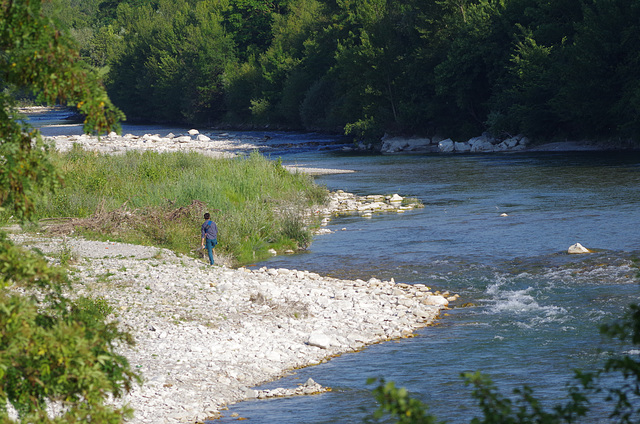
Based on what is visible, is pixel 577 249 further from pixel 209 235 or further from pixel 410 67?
pixel 410 67

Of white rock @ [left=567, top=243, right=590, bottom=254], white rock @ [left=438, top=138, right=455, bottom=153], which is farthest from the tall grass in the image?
white rock @ [left=438, top=138, right=455, bottom=153]

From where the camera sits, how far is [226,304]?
14.7 metres

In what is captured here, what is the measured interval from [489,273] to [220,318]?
7.15 meters

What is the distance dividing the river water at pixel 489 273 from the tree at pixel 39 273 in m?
5.25

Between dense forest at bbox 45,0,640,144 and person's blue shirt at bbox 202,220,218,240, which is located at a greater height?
dense forest at bbox 45,0,640,144

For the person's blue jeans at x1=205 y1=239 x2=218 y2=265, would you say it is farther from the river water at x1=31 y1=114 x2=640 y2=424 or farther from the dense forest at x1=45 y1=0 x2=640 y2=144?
the dense forest at x1=45 y1=0 x2=640 y2=144

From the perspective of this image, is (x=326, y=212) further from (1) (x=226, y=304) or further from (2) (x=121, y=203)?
(1) (x=226, y=304)

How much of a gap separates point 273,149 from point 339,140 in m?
10.1

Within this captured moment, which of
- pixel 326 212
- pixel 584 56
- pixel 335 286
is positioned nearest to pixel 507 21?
pixel 584 56

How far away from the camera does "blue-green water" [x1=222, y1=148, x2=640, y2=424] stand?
35.6 feet

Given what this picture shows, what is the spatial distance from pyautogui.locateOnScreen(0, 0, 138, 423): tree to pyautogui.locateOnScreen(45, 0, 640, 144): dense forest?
0.36 metres

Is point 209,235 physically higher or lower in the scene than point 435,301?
higher

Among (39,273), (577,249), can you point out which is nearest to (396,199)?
(577,249)

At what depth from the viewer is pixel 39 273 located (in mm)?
4840
